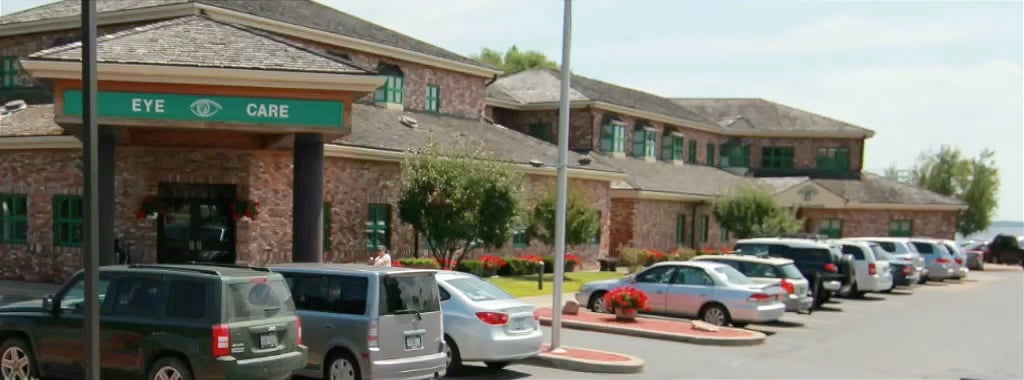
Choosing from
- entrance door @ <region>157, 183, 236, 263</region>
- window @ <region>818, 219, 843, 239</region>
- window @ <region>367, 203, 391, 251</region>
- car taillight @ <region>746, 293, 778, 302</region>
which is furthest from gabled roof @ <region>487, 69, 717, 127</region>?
car taillight @ <region>746, 293, 778, 302</region>

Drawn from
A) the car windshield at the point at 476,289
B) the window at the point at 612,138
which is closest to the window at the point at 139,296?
the car windshield at the point at 476,289

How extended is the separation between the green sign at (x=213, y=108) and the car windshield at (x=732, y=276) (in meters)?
8.45

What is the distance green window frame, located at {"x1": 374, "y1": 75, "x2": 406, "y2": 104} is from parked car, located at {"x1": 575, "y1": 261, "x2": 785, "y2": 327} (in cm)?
1355

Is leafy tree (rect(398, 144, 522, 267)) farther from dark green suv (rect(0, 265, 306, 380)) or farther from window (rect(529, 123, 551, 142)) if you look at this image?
window (rect(529, 123, 551, 142))

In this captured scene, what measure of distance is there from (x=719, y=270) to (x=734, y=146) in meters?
38.7

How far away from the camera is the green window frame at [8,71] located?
99.3 ft

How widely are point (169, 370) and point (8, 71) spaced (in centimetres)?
2294

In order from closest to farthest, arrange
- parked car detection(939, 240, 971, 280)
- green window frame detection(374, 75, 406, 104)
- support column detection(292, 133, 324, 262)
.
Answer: support column detection(292, 133, 324, 262), green window frame detection(374, 75, 406, 104), parked car detection(939, 240, 971, 280)

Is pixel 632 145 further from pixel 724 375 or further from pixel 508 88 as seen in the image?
pixel 724 375

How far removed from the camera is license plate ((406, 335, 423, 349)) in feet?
41.3

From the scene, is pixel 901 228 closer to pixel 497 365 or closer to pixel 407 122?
pixel 407 122

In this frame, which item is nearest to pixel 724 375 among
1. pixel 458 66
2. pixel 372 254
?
pixel 372 254

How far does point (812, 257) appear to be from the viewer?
27.4m

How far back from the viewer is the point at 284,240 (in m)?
26.0
